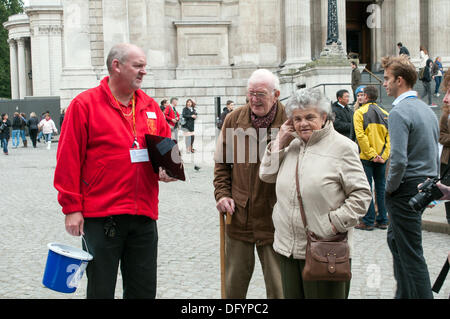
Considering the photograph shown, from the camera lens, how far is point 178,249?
25.7 ft

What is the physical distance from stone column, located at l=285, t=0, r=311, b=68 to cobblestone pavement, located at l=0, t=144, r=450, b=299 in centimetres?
1455

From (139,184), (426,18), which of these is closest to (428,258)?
(139,184)

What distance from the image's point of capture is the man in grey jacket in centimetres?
507

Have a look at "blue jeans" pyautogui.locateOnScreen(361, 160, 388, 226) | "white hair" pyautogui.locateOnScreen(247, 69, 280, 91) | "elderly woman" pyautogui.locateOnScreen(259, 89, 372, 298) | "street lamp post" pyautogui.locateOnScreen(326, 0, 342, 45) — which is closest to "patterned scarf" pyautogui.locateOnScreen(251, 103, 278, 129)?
"white hair" pyautogui.locateOnScreen(247, 69, 280, 91)

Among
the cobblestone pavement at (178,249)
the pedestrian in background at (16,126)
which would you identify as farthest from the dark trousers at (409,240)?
the pedestrian in background at (16,126)

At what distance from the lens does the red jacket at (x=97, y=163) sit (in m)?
4.04

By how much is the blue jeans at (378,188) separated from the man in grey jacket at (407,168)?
3.67 meters

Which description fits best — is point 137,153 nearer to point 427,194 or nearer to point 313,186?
point 313,186

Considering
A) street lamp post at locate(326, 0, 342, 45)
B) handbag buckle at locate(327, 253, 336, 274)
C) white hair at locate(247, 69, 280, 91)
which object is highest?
street lamp post at locate(326, 0, 342, 45)

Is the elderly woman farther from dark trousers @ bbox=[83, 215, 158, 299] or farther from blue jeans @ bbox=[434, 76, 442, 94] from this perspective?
blue jeans @ bbox=[434, 76, 442, 94]

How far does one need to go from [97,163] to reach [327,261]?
63.8 inches
